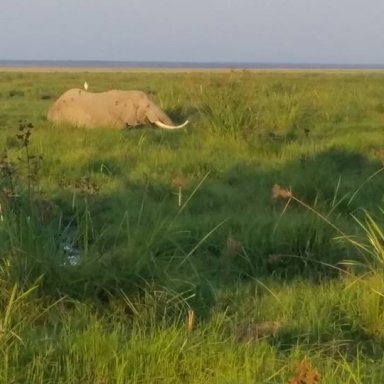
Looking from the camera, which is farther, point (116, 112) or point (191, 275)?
point (116, 112)

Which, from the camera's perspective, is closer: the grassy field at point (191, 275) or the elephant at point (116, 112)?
the grassy field at point (191, 275)

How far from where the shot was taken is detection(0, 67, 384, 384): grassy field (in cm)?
363

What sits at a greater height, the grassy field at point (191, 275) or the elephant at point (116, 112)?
the grassy field at point (191, 275)

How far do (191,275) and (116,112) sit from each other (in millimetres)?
6823

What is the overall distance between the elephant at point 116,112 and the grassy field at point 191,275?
9.63 ft

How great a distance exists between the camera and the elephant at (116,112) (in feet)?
37.6

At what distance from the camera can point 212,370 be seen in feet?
11.8

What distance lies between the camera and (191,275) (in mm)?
4863

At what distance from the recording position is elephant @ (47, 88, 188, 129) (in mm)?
11461

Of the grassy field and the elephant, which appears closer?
the grassy field

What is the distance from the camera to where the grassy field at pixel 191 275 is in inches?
143

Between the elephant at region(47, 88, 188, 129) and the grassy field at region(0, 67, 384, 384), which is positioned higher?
the grassy field at region(0, 67, 384, 384)

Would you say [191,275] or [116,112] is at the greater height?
[191,275]

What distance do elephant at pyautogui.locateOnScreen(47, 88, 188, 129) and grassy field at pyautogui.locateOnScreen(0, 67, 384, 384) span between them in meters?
2.94
